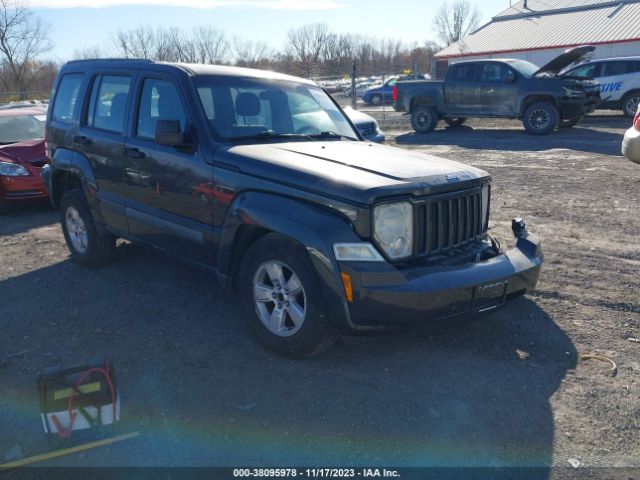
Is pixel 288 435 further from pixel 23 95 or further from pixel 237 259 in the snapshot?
pixel 23 95

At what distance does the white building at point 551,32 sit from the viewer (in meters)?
28.2

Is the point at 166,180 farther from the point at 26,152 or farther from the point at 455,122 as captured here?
the point at 455,122

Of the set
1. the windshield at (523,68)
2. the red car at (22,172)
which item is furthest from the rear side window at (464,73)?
the red car at (22,172)

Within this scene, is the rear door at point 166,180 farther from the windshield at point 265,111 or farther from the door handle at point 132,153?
the windshield at point 265,111

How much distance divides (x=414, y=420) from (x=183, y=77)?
A: 3023 millimetres

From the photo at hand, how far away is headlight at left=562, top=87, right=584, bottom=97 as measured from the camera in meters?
14.1

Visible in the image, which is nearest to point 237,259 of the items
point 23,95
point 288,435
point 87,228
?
point 288,435

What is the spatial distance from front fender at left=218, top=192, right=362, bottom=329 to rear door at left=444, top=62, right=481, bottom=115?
44.6 ft

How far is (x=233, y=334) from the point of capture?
4.18 metres

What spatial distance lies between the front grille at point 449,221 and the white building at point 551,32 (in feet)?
91.5

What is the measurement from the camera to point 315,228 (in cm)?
331

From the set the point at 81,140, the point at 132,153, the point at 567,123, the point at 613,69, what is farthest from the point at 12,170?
the point at 613,69

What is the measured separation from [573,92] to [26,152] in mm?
12594

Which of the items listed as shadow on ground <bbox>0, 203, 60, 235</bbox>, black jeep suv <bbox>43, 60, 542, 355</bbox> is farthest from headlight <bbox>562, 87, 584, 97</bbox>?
shadow on ground <bbox>0, 203, 60, 235</bbox>
